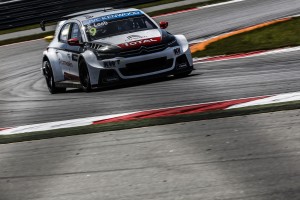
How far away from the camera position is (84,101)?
12117 millimetres

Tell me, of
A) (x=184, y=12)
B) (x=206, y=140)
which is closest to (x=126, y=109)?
(x=206, y=140)

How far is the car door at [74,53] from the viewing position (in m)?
13.9

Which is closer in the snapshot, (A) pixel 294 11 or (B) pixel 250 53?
(B) pixel 250 53

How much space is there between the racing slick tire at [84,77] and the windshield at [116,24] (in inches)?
19.6

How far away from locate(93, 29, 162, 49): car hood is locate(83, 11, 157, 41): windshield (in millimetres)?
262

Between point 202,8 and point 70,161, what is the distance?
19.5 metres

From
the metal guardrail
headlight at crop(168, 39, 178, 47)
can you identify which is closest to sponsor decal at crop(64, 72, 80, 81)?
headlight at crop(168, 39, 178, 47)

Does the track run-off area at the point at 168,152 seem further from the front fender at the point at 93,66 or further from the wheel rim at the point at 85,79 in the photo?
the wheel rim at the point at 85,79

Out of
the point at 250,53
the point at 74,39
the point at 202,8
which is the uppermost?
the point at 74,39

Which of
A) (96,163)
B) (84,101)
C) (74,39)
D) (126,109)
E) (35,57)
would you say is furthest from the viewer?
(35,57)

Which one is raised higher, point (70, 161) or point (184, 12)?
point (70, 161)

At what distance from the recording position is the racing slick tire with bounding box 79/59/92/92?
44.1ft

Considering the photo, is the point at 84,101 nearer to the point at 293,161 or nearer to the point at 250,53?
the point at 250,53

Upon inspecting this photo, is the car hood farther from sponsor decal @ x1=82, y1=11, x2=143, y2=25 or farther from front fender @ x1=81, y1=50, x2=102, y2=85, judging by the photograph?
sponsor decal @ x1=82, y1=11, x2=143, y2=25
